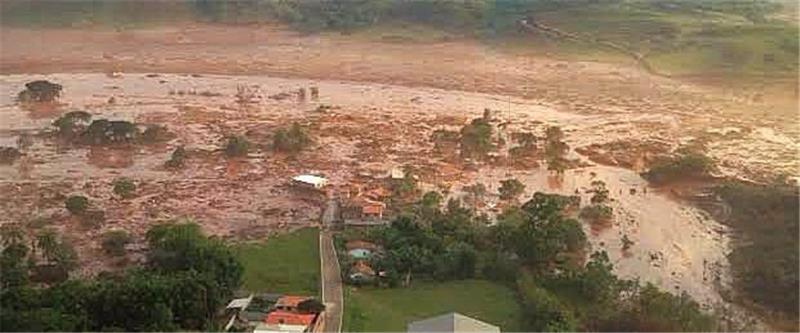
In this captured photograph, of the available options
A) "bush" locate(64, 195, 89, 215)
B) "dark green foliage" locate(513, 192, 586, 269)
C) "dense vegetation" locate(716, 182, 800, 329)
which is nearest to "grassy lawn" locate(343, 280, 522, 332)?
"dark green foliage" locate(513, 192, 586, 269)

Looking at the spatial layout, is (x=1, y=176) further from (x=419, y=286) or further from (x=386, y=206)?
(x=419, y=286)

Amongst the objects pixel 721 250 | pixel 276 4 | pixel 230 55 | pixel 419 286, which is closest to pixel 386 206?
pixel 419 286

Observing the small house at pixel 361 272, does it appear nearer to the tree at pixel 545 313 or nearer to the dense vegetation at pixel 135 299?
the dense vegetation at pixel 135 299

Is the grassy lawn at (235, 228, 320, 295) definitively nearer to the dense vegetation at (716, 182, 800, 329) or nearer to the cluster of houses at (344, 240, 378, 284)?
the cluster of houses at (344, 240, 378, 284)

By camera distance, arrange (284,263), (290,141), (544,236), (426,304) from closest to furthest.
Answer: (426,304) < (544,236) < (284,263) < (290,141)

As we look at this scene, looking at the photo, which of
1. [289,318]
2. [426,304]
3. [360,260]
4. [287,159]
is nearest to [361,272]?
[360,260]

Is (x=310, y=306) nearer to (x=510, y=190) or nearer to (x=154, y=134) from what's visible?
(x=510, y=190)

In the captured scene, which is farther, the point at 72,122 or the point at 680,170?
the point at 72,122
